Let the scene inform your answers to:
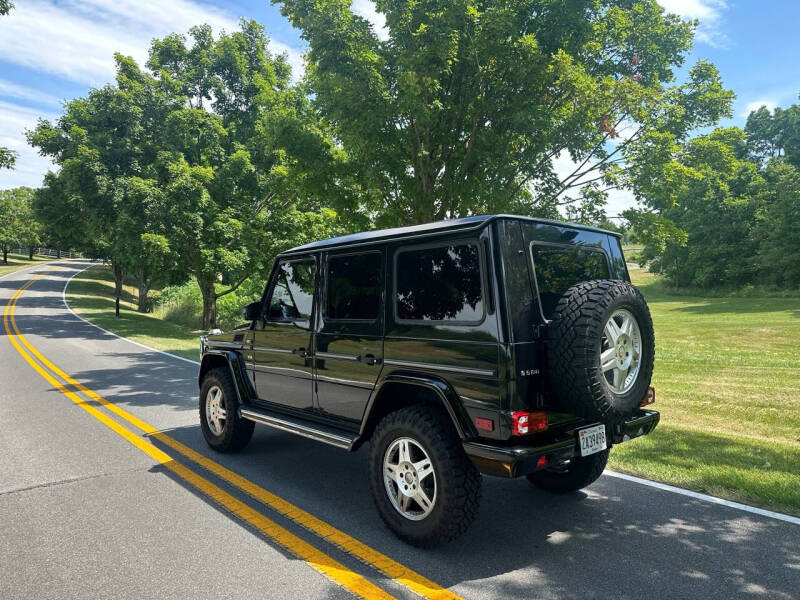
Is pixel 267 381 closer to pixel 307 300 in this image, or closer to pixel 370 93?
pixel 307 300

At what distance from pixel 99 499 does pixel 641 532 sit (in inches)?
167

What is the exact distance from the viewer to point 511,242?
3.41 meters

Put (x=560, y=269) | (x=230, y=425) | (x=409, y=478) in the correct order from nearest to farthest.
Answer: (x=409, y=478), (x=560, y=269), (x=230, y=425)

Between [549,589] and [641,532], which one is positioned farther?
[641,532]

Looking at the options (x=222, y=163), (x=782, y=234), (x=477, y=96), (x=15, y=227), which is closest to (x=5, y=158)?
(x=222, y=163)

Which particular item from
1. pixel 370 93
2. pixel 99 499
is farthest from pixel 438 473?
pixel 370 93

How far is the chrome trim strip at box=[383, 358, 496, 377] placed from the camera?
3199 millimetres

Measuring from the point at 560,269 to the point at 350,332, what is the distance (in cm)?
172

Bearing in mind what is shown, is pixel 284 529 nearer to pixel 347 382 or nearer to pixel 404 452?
pixel 404 452

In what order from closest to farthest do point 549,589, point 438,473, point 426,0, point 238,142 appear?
point 549,589 < point 438,473 < point 426,0 < point 238,142

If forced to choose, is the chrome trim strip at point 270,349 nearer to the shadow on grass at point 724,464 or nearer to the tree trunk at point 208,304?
the shadow on grass at point 724,464

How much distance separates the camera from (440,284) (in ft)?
11.9

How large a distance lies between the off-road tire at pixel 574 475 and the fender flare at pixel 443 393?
1.48 m

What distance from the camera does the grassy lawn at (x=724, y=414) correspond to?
4730 millimetres
